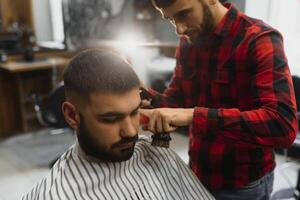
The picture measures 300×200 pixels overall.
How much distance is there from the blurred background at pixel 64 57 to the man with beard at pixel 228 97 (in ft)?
5.38

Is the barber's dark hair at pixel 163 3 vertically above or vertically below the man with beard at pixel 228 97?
above

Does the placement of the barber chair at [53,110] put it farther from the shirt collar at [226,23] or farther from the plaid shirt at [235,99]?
the shirt collar at [226,23]

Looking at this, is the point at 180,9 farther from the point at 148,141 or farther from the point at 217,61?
the point at 148,141

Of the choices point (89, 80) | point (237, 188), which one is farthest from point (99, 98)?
point (237, 188)

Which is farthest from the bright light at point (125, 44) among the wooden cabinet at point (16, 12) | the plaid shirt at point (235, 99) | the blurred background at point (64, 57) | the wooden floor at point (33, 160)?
the plaid shirt at point (235, 99)

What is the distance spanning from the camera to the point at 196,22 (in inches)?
36.0

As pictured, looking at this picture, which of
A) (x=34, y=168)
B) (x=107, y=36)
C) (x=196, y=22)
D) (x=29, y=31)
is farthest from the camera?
(x=29, y=31)

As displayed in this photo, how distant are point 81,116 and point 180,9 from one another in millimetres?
373

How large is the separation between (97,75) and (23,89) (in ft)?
9.50

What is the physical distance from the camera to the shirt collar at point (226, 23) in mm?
940

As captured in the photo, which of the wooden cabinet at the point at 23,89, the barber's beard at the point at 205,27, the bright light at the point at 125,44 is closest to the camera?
the barber's beard at the point at 205,27

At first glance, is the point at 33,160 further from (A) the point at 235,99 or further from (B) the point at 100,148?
(A) the point at 235,99

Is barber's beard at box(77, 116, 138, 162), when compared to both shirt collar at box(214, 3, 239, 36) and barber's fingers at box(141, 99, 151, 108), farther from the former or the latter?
shirt collar at box(214, 3, 239, 36)

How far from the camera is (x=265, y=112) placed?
798 millimetres
